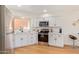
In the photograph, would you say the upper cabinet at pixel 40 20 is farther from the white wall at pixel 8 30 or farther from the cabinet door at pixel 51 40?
the white wall at pixel 8 30

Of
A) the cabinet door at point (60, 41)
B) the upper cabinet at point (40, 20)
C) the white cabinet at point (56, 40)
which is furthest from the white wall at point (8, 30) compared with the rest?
the cabinet door at point (60, 41)

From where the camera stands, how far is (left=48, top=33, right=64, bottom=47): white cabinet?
224 cm

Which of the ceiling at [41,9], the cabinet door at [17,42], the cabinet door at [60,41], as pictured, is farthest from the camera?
the cabinet door at [60,41]

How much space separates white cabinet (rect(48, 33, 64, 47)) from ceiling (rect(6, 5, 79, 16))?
1.53 ft

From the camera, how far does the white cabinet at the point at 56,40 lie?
2.24 metres

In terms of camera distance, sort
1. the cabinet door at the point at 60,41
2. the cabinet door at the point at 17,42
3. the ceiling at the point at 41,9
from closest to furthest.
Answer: the ceiling at the point at 41,9 < the cabinet door at the point at 17,42 < the cabinet door at the point at 60,41

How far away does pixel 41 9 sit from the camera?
6.91 ft

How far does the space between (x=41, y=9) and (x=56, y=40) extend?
2.56 feet

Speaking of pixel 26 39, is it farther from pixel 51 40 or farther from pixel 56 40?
pixel 56 40

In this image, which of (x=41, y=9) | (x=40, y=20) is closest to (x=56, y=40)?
(x=40, y=20)

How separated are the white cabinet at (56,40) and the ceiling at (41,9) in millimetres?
466

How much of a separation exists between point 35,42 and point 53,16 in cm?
69

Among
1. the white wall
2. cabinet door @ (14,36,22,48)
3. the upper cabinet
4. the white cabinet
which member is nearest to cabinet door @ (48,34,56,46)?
the white cabinet
